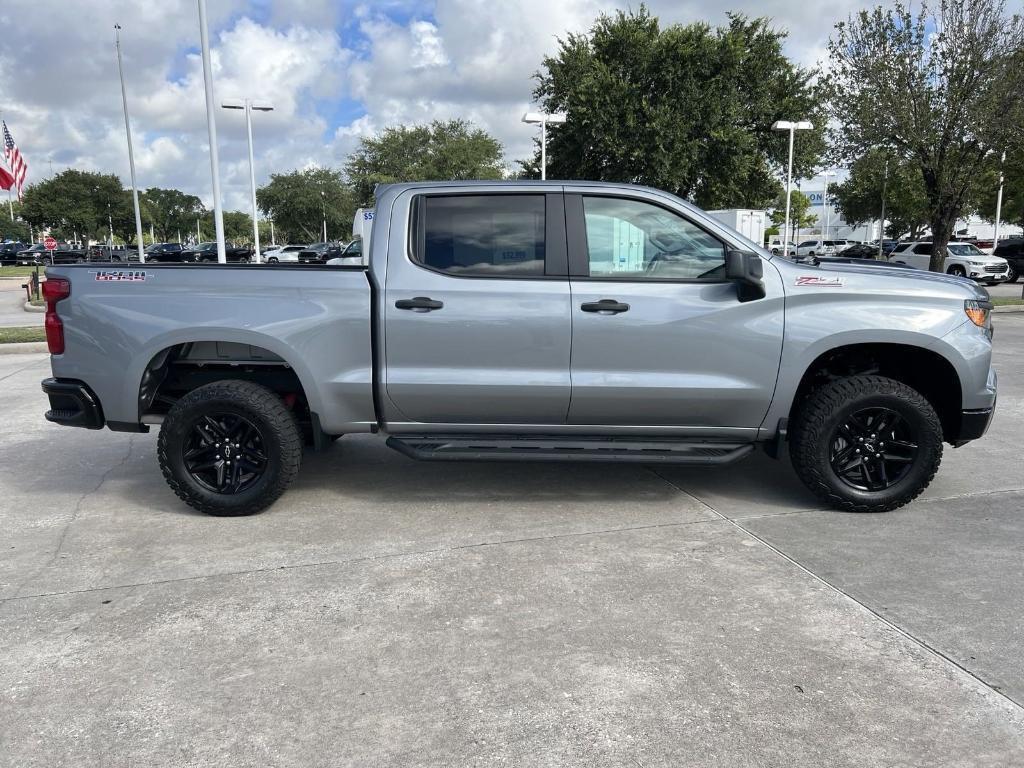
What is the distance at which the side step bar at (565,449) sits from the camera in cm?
451

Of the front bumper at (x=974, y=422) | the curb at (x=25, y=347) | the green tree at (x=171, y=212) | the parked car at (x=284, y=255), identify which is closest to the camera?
the front bumper at (x=974, y=422)

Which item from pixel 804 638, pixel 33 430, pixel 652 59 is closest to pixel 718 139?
pixel 652 59

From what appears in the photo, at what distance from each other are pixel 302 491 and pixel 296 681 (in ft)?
8.10

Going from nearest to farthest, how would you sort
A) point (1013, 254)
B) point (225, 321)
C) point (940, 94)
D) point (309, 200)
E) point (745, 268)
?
point (745, 268), point (225, 321), point (940, 94), point (1013, 254), point (309, 200)

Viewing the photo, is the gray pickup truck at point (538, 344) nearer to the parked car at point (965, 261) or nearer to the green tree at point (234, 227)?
the parked car at point (965, 261)

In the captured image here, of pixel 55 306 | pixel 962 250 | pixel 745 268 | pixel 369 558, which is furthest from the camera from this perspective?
pixel 962 250

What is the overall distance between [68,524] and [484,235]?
9.84 ft

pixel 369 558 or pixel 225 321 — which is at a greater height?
pixel 225 321

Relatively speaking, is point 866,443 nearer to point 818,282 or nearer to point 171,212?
point 818,282

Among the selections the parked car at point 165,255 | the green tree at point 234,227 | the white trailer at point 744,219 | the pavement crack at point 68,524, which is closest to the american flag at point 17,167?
the parked car at point 165,255

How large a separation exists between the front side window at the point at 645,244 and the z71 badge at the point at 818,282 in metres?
0.45

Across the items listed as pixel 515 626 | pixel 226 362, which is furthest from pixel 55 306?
pixel 515 626

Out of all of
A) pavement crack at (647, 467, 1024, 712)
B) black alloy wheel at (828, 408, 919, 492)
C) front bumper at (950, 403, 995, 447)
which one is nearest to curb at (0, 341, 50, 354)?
pavement crack at (647, 467, 1024, 712)

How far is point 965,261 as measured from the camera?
28.5 metres
